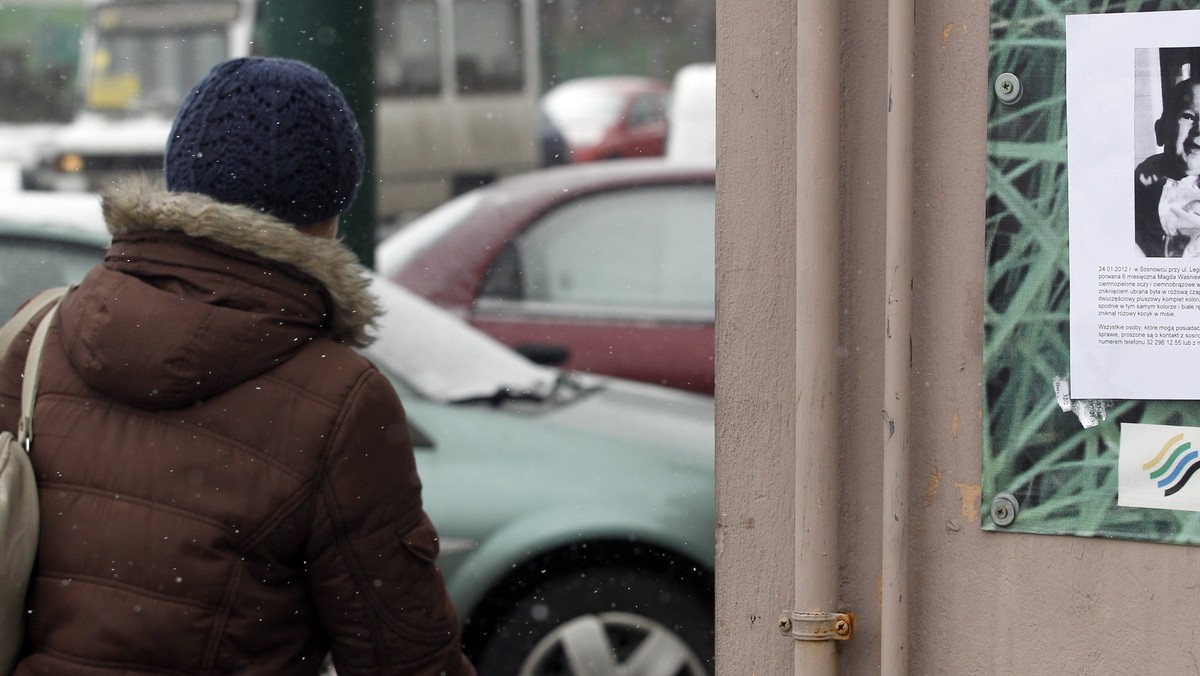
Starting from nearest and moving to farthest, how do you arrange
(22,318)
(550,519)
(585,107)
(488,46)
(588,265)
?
(22,318)
(550,519)
(588,265)
(488,46)
(585,107)

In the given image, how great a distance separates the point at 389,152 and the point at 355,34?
1476 cm

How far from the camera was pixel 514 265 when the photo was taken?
19.8ft

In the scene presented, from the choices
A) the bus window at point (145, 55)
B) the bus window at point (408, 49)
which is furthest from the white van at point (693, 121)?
the bus window at point (145, 55)

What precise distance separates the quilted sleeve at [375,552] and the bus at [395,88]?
14.0 meters

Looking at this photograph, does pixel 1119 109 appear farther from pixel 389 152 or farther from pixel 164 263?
pixel 389 152

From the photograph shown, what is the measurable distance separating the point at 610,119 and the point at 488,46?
2.41 metres

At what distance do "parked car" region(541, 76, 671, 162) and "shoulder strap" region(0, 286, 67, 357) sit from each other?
16428 mm

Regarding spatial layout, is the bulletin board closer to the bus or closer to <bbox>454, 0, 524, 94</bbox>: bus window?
the bus

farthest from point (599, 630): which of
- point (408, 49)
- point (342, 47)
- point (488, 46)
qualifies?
point (408, 49)

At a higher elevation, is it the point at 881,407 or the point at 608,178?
the point at 608,178

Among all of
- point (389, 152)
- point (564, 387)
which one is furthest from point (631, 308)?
Result: point (389, 152)

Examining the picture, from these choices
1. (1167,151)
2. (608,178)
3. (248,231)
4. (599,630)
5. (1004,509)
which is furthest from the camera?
(608,178)

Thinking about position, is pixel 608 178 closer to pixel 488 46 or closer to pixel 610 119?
pixel 488 46

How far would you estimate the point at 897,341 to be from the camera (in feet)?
5.67
